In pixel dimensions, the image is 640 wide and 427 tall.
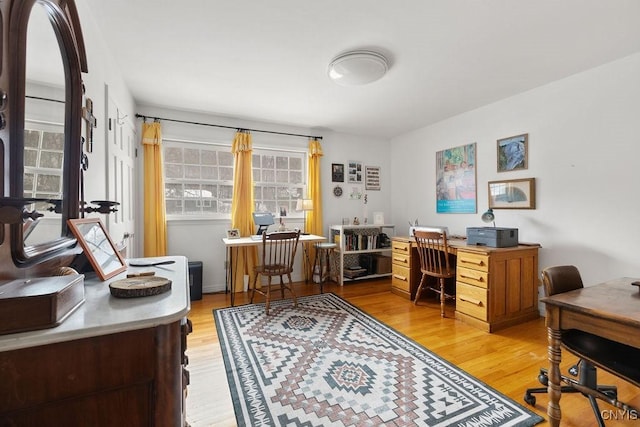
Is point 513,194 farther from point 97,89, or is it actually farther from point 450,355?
point 97,89

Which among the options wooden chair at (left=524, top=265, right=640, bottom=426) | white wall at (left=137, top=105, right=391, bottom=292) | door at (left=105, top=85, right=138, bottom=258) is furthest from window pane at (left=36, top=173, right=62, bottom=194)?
white wall at (left=137, top=105, right=391, bottom=292)

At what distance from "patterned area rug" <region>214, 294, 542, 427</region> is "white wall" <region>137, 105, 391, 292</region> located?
1.25 metres

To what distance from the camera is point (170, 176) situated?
355 centimetres

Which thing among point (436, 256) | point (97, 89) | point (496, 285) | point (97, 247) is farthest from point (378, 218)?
point (97, 247)

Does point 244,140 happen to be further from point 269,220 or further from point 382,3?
point 382,3

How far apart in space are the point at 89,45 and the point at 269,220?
7.69 feet

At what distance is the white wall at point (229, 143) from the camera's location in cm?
352

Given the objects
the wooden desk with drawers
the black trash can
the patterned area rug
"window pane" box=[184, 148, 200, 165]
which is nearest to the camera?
the patterned area rug

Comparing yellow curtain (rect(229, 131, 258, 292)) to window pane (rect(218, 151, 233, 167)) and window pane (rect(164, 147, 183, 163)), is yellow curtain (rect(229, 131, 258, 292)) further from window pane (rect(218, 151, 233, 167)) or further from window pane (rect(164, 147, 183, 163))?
window pane (rect(164, 147, 183, 163))

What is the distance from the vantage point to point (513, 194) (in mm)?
3035

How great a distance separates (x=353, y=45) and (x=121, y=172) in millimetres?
2265

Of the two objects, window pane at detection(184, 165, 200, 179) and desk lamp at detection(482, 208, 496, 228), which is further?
window pane at detection(184, 165, 200, 179)

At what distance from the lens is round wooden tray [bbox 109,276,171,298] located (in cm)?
85

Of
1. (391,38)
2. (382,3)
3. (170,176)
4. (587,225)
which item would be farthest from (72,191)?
Answer: (587,225)
